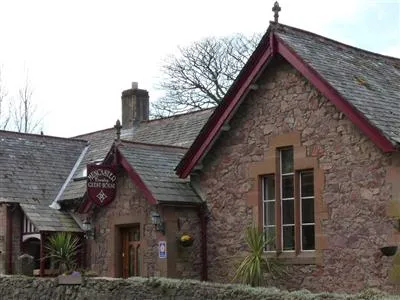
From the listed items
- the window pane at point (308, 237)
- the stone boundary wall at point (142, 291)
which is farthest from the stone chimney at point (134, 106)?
the window pane at point (308, 237)

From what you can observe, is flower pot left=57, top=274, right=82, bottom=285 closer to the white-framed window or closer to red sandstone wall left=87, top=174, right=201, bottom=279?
red sandstone wall left=87, top=174, right=201, bottom=279

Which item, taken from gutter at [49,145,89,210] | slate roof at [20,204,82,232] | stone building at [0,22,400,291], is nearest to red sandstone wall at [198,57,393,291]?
stone building at [0,22,400,291]

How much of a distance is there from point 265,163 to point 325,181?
1.67 meters

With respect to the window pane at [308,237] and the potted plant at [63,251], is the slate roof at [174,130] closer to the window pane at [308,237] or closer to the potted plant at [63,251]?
the potted plant at [63,251]

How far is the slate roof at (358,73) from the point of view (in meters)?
14.5

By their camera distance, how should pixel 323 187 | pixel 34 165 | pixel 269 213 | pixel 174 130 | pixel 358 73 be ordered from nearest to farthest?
pixel 323 187 → pixel 358 73 → pixel 269 213 → pixel 34 165 → pixel 174 130

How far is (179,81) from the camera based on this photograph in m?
41.8

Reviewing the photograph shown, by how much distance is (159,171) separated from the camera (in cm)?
1831

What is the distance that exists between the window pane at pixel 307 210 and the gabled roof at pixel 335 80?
204 cm

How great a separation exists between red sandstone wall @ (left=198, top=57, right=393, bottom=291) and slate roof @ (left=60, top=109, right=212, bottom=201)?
6.11 metres

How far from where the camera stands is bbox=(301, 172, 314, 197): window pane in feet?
51.0

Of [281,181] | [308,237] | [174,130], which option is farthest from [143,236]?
[174,130]

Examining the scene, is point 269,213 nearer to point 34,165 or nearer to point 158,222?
point 158,222

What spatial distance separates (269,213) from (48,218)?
7.97 m
